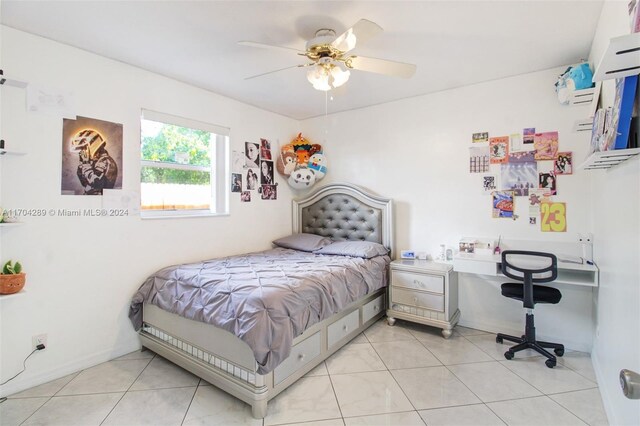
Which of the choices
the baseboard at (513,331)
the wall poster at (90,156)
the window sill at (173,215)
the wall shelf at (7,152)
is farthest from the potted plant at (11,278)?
the baseboard at (513,331)

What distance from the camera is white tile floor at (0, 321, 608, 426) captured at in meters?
1.76

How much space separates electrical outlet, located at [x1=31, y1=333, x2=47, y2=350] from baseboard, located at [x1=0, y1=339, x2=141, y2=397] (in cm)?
20

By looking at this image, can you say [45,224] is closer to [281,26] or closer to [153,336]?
[153,336]

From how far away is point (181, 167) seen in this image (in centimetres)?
308

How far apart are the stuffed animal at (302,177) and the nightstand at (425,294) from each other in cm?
157

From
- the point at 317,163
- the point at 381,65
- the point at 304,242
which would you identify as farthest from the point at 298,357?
the point at 317,163

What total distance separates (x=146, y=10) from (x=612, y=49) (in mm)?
2318

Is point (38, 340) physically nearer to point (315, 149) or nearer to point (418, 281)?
point (418, 281)

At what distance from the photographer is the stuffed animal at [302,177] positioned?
12.8ft

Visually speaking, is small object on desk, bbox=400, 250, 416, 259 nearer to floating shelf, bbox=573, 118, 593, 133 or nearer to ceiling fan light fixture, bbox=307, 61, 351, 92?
floating shelf, bbox=573, 118, 593, 133

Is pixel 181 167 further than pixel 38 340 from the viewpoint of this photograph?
Yes

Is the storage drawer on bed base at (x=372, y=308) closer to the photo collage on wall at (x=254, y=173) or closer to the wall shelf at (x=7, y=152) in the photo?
the photo collage on wall at (x=254, y=173)

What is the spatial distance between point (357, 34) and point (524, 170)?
6.92 feet

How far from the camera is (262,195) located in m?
3.79
